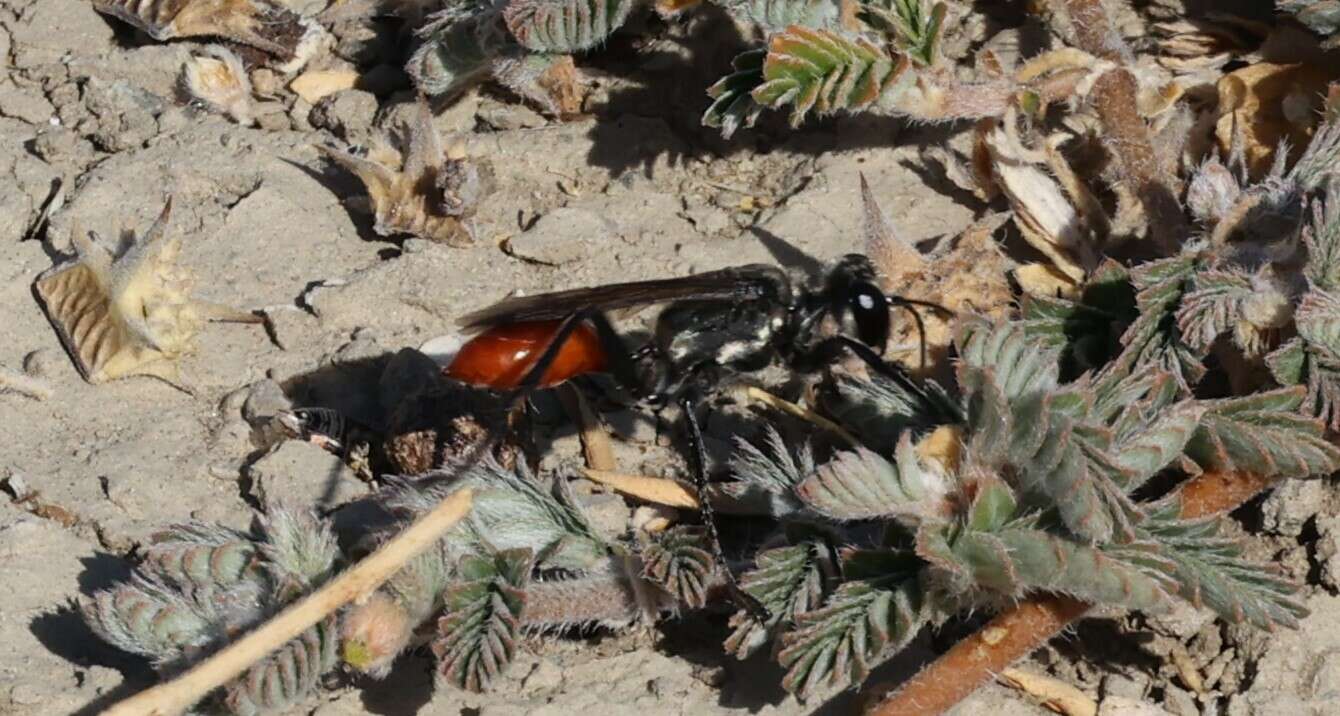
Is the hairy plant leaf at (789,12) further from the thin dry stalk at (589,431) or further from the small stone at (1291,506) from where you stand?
the small stone at (1291,506)

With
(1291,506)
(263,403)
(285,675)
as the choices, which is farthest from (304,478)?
(1291,506)

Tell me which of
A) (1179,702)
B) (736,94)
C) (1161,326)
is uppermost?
(736,94)

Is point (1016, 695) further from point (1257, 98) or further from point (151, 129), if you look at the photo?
point (151, 129)

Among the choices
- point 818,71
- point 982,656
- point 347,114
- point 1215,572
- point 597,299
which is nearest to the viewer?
point 1215,572

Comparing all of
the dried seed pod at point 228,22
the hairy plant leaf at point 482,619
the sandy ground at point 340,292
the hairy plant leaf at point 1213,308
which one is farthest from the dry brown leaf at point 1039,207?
the dried seed pod at point 228,22

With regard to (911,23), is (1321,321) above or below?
below

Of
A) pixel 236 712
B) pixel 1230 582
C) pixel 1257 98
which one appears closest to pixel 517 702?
pixel 236 712

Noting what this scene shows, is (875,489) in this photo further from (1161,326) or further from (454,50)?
(454,50)
